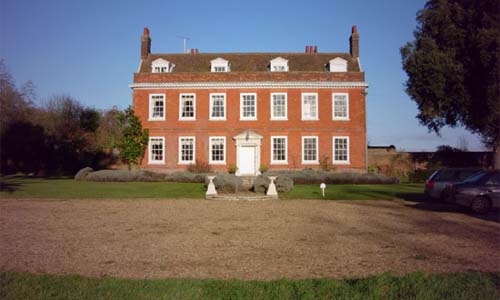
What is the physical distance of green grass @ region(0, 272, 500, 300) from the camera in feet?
16.3

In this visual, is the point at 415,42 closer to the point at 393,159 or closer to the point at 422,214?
the point at 393,159

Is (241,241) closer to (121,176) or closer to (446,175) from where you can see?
(446,175)

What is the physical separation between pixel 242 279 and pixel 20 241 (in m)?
5.46

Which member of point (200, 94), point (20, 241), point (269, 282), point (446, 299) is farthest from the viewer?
point (200, 94)

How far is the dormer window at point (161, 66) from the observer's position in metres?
33.0

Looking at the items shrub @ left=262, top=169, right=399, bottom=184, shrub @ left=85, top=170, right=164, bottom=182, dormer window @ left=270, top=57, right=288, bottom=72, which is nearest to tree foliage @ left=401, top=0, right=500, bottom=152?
shrub @ left=262, top=169, right=399, bottom=184

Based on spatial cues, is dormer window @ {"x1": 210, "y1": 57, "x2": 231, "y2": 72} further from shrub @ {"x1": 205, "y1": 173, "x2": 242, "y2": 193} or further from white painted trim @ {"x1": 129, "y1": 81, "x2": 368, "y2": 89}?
shrub @ {"x1": 205, "y1": 173, "x2": 242, "y2": 193}

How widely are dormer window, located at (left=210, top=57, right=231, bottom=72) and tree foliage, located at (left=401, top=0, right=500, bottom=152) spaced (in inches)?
535

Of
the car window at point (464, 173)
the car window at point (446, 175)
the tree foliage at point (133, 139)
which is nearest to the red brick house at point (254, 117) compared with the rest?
the tree foliage at point (133, 139)

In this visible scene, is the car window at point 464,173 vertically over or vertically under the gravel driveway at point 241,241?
over

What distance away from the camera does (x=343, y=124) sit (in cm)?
3098

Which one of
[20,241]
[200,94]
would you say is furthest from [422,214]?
[200,94]

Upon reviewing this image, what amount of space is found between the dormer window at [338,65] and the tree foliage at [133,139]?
1554 centimetres

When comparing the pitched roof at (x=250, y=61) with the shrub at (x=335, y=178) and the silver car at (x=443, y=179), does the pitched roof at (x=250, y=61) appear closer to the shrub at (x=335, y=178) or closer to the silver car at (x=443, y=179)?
the shrub at (x=335, y=178)
